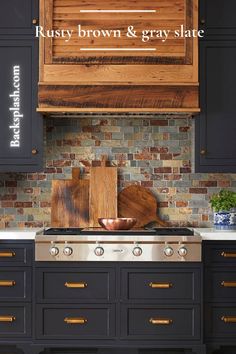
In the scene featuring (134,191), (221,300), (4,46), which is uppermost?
(4,46)

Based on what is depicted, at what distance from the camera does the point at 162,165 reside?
497 cm

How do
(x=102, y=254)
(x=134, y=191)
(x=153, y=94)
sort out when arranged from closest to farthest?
(x=102, y=254) → (x=153, y=94) → (x=134, y=191)

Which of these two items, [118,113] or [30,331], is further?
[118,113]

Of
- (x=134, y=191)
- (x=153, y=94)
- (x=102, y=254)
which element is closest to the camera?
(x=102, y=254)

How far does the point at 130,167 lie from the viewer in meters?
4.98

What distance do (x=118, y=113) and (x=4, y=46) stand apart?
1.00m

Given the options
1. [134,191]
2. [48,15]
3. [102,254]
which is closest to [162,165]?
[134,191]

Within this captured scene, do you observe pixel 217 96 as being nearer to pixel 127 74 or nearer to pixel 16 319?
pixel 127 74

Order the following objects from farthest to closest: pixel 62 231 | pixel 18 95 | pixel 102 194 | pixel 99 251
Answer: pixel 102 194 → pixel 18 95 → pixel 62 231 → pixel 99 251

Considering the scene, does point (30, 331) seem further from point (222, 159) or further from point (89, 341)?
point (222, 159)

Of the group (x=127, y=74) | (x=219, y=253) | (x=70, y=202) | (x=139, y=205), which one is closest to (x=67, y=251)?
(x=70, y=202)

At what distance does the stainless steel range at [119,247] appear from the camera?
4219 mm

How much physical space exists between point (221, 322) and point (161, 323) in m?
0.43

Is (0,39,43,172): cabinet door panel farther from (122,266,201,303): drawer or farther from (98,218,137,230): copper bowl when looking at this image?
(122,266,201,303): drawer
